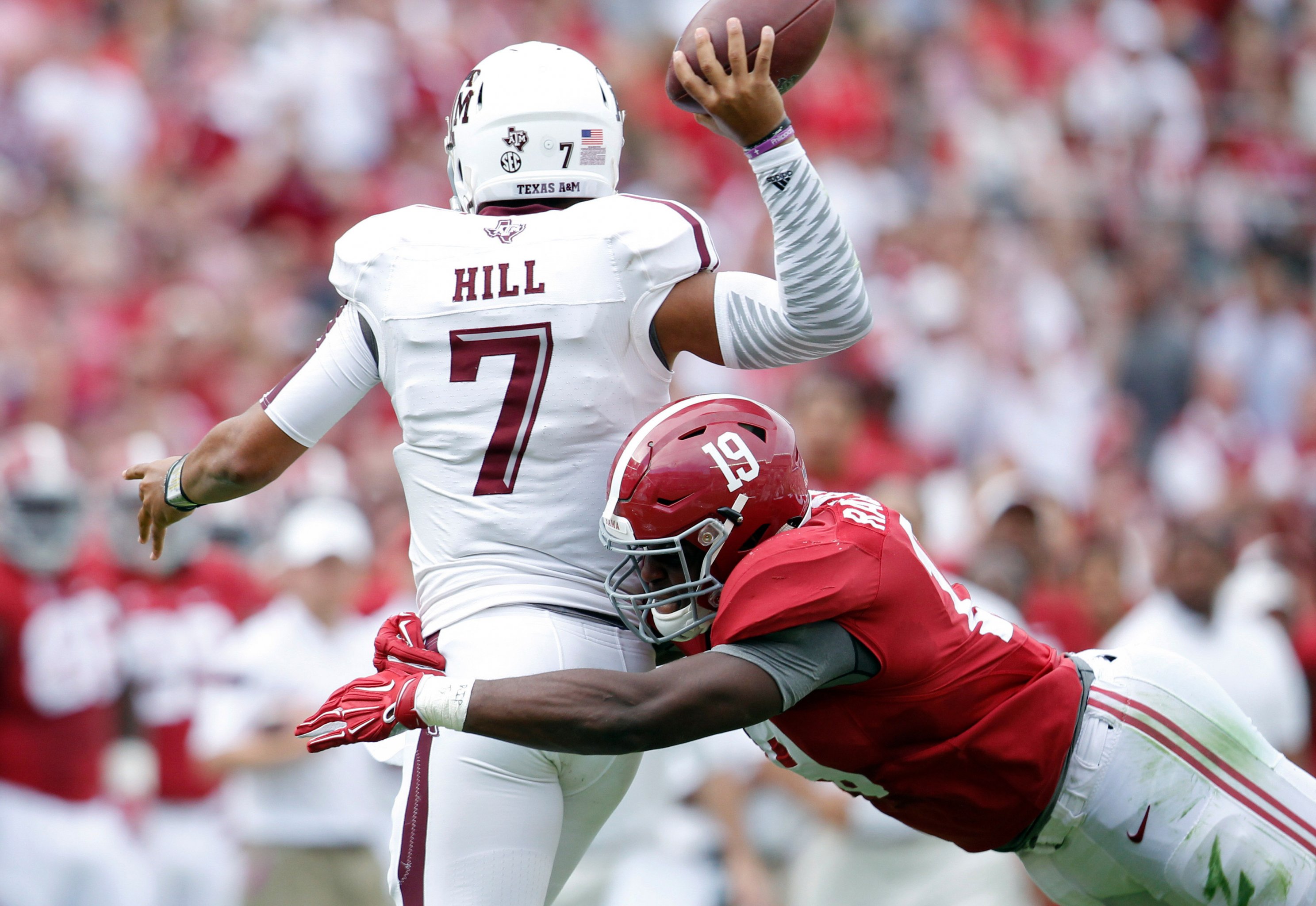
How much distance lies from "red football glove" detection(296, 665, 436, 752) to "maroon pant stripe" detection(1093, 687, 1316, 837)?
1.40m

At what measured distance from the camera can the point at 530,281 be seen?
3.11 metres

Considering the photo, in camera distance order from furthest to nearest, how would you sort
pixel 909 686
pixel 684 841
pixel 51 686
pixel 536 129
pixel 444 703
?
pixel 51 686 < pixel 684 841 < pixel 536 129 < pixel 909 686 < pixel 444 703

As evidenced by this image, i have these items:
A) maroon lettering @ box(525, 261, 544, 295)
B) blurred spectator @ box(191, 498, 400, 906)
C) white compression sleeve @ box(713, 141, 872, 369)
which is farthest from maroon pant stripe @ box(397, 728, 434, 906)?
blurred spectator @ box(191, 498, 400, 906)

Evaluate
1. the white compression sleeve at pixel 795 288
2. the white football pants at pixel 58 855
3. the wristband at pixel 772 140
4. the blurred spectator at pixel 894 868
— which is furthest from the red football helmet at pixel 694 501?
the white football pants at pixel 58 855

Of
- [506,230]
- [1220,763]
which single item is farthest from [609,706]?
[1220,763]

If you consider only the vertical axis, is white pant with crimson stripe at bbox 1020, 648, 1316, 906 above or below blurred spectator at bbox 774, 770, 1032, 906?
Answer: above

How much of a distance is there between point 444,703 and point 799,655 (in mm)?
617

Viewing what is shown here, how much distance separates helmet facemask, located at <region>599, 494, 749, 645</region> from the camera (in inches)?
120

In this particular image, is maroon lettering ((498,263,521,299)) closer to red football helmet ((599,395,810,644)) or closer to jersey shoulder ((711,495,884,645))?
red football helmet ((599,395,810,644))

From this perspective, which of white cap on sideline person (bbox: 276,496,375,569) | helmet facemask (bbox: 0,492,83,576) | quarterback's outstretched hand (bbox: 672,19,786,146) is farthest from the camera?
helmet facemask (bbox: 0,492,83,576)

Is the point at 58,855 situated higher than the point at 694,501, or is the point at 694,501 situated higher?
the point at 694,501

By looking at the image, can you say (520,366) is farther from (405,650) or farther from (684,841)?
(684,841)

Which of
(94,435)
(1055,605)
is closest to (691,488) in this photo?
(1055,605)

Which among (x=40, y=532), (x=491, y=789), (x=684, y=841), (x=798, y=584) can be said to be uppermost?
(x=798, y=584)
